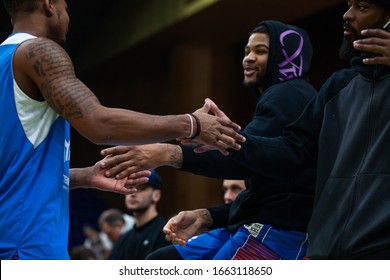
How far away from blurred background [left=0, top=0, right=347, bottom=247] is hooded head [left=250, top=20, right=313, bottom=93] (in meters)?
6.06

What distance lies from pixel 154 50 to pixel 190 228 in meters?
10.3

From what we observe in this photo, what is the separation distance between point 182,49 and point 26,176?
1034 centimetres

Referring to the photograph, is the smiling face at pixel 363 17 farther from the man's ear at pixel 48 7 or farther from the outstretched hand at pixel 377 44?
the man's ear at pixel 48 7

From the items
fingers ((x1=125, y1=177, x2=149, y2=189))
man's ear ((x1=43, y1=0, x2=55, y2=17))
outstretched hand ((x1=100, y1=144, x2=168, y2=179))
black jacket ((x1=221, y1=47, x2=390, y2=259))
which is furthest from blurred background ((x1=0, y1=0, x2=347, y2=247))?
man's ear ((x1=43, y1=0, x2=55, y2=17))

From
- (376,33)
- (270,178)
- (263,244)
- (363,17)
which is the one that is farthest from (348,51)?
(263,244)

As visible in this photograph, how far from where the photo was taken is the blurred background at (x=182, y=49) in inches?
475

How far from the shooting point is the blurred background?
12.1 meters

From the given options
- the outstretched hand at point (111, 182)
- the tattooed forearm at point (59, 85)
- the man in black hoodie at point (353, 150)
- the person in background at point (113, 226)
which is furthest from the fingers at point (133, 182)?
the person in background at point (113, 226)

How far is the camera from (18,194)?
3381 millimetres

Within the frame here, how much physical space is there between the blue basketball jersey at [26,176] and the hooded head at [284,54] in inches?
77.7

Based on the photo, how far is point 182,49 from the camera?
534 inches

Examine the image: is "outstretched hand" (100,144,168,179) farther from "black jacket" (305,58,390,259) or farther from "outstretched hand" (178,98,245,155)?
"black jacket" (305,58,390,259)
